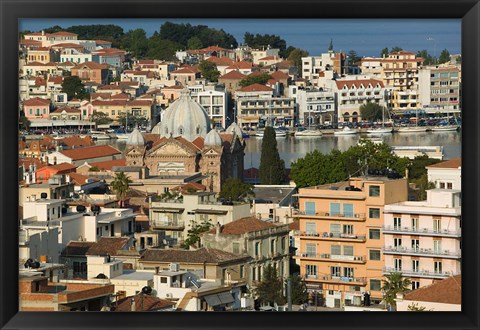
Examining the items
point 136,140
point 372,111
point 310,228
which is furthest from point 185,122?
point 310,228

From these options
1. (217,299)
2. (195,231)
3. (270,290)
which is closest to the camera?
(217,299)

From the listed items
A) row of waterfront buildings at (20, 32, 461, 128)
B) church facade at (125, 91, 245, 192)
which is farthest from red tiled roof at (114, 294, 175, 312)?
row of waterfront buildings at (20, 32, 461, 128)

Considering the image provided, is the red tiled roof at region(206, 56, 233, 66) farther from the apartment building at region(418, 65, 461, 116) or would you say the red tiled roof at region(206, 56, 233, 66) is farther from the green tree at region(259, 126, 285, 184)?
the green tree at region(259, 126, 285, 184)

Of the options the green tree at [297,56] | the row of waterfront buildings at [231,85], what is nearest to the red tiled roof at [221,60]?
the row of waterfront buildings at [231,85]

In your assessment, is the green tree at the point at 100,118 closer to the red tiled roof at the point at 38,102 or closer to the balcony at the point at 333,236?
the red tiled roof at the point at 38,102

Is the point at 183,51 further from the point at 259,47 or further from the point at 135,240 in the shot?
the point at 135,240

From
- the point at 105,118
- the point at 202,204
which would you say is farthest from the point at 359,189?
the point at 105,118
